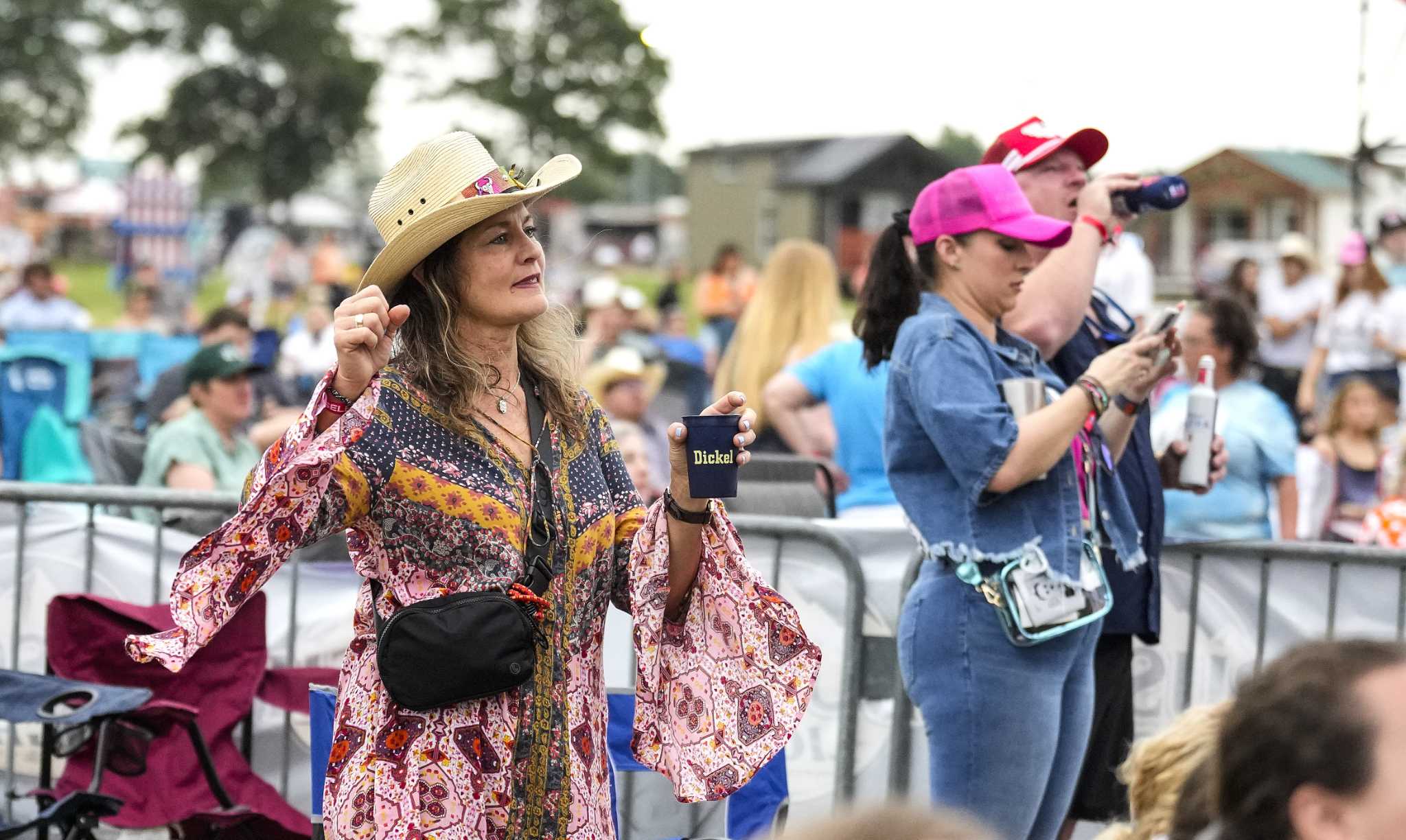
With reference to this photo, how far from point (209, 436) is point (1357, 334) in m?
8.52

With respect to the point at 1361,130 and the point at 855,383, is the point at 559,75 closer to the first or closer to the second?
the point at 1361,130

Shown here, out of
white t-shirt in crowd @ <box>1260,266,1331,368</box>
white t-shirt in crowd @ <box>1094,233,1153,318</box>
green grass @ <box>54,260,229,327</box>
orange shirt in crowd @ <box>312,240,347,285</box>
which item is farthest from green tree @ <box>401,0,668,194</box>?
white t-shirt in crowd @ <box>1094,233,1153,318</box>

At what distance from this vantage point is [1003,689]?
3613mm

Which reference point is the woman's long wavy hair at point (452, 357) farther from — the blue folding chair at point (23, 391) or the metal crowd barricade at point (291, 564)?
the blue folding chair at point (23, 391)

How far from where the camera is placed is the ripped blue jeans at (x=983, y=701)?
361 cm

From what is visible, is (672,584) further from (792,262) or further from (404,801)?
(792,262)

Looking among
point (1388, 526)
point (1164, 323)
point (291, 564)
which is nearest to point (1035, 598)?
point (1164, 323)

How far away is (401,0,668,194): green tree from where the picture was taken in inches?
2228

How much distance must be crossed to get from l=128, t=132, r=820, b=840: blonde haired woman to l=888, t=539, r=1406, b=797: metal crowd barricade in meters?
1.91

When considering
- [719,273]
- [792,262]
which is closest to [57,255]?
[719,273]

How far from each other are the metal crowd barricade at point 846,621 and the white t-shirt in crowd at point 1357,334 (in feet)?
25.8

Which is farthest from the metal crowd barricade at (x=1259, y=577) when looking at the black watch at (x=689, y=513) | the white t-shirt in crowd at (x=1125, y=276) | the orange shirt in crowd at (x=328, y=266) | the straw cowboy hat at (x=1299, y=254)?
the orange shirt in crowd at (x=328, y=266)

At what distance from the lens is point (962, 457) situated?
3.59 m

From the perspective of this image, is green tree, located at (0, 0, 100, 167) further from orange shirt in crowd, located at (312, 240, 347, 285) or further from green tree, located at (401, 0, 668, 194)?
orange shirt in crowd, located at (312, 240, 347, 285)
